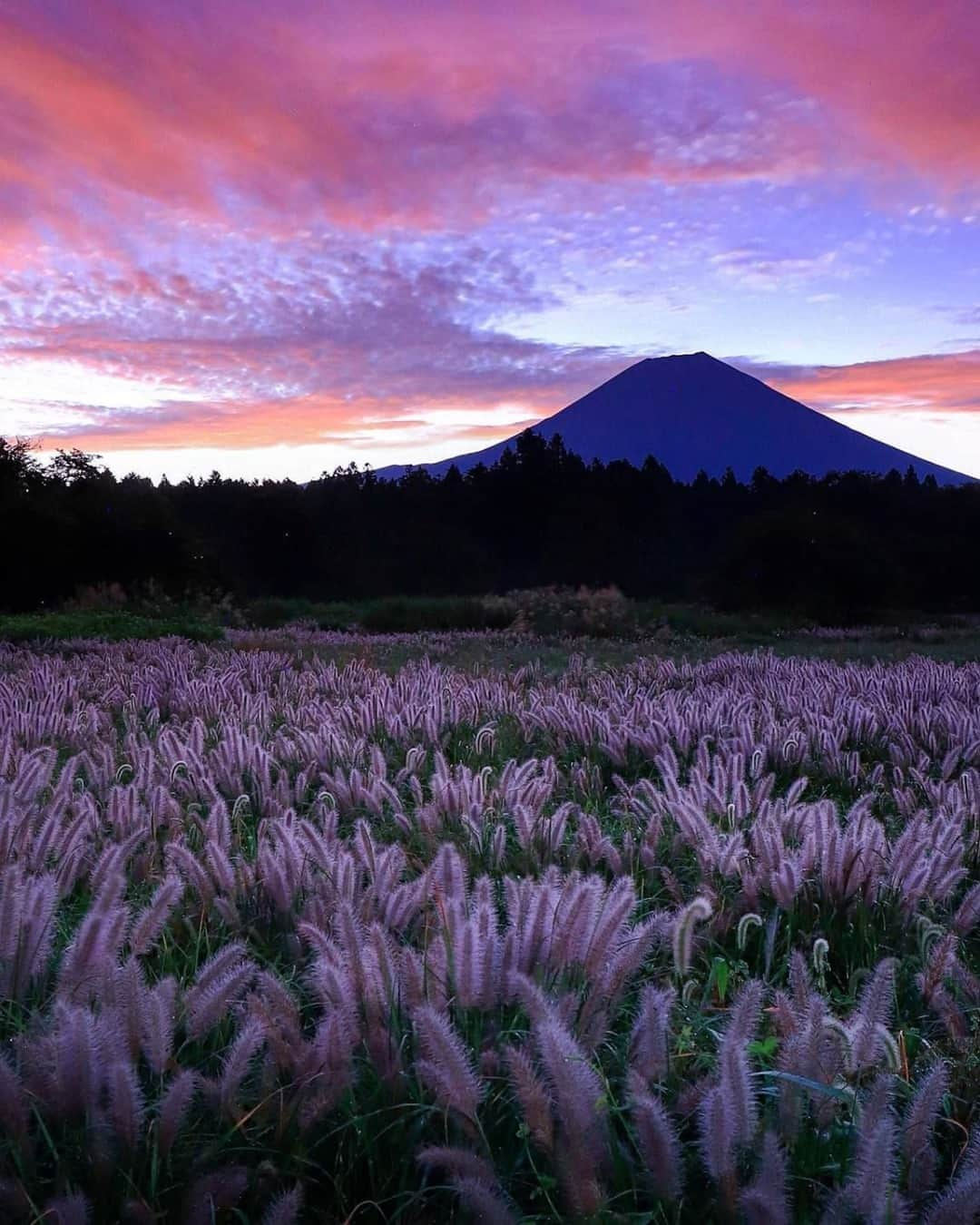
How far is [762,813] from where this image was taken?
266 cm

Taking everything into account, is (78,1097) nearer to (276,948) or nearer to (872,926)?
(276,948)

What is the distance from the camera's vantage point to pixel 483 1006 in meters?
1.54

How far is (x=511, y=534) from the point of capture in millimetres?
83938

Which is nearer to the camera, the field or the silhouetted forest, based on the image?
the field

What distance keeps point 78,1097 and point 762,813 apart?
6.21 feet

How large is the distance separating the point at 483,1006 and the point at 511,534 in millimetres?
82736

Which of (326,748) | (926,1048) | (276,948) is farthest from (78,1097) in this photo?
(326,748)

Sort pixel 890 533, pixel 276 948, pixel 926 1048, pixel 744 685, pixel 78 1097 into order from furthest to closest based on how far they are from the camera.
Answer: pixel 890 533, pixel 744 685, pixel 276 948, pixel 926 1048, pixel 78 1097

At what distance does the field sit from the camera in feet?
3.84

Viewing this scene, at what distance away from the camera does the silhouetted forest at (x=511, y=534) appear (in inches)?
1464

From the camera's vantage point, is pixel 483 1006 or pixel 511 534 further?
pixel 511 534

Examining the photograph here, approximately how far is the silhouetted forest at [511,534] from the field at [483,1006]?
98.4ft

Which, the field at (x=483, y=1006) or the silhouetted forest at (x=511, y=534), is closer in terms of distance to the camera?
the field at (x=483, y=1006)

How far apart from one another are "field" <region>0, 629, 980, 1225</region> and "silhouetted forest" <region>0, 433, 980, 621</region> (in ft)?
98.4
